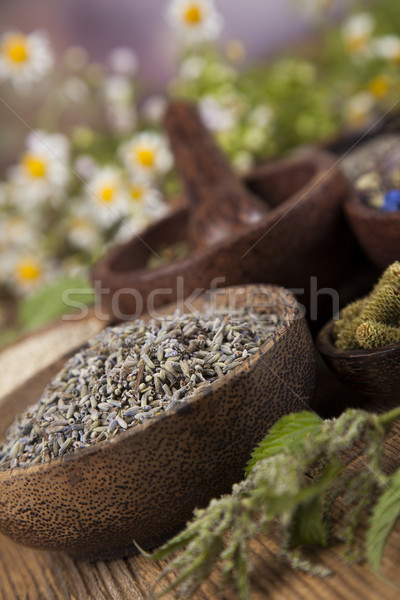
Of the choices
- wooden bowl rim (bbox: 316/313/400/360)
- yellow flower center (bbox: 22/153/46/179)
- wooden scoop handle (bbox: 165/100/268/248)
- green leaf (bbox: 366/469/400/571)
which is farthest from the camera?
yellow flower center (bbox: 22/153/46/179)

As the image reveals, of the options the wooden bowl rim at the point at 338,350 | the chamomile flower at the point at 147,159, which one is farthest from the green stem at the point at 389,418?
the chamomile flower at the point at 147,159

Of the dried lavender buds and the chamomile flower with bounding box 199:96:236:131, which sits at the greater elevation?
the chamomile flower with bounding box 199:96:236:131

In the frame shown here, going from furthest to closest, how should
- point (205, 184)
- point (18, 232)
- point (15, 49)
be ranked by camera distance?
point (18, 232) → point (15, 49) → point (205, 184)

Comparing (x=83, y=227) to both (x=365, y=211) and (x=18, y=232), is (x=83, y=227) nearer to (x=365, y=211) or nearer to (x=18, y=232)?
(x=18, y=232)

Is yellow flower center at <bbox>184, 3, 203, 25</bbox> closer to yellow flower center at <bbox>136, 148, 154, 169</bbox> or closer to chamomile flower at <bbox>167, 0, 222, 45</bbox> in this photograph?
chamomile flower at <bbox>167, 0, 222, 45</bbox>

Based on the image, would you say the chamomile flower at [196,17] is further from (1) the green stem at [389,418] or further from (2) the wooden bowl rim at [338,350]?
(1) the green stem at [389,418]

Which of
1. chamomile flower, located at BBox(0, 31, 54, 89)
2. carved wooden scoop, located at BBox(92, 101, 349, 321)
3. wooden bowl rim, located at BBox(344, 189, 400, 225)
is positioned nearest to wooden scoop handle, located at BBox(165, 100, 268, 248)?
carved wooden scoop, located at BBox(92, 101, 349, 321)

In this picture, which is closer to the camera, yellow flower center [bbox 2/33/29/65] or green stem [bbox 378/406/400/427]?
green stem [bbox 378/406/400/427]

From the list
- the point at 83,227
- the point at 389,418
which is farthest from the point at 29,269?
the point at 389,418
